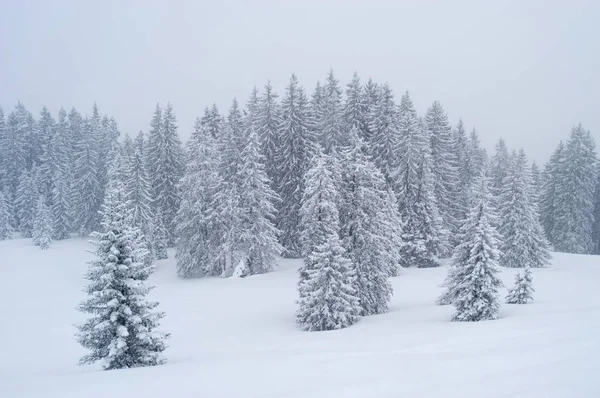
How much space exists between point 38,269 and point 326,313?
1403 inches

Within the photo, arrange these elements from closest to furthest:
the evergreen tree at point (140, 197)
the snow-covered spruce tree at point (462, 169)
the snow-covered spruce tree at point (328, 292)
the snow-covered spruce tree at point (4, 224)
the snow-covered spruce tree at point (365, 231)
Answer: the snow-covered spruce tree at point (328, 292), the snow-covered spruce tree at point (365, 231), the evergreen tree at point (140, 197), the snow-covered spruce tree at point (462, 169), the snow-covered spruce tree at point (4, 224)

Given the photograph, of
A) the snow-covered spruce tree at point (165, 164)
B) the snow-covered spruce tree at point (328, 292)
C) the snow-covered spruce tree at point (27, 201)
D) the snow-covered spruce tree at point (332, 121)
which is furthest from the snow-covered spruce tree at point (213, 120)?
the snow-covered spruce tree at point (328, 292)

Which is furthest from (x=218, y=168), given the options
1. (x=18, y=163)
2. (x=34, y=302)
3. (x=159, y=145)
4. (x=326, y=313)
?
(x=18, y=163)

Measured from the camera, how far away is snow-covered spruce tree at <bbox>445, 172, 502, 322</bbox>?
1562 centimetres

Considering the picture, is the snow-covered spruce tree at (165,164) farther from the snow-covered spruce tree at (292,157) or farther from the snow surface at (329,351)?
the snow surface at (329,351)

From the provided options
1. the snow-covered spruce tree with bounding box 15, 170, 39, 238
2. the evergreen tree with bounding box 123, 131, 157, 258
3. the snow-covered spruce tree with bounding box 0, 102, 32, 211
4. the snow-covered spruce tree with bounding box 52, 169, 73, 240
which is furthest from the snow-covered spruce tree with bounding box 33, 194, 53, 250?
the snow-covered spruce tree with bounding box 0, 102, 32, 211

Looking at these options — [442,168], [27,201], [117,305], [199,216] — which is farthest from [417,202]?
[27,201]

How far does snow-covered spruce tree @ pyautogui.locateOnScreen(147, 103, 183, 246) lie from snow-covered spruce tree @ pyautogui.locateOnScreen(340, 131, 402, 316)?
99.2ft

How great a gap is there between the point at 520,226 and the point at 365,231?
74.4 ft

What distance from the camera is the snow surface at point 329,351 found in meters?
6.87

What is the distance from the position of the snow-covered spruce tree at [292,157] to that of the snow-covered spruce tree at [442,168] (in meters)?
12.6

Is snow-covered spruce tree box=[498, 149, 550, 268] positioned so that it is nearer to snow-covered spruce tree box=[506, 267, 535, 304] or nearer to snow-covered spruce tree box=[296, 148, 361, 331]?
snow-covered spruce tree box=[506, 267, 535, 304]

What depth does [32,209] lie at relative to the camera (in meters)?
55.8

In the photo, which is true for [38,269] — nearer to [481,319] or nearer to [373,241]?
[373,241]
